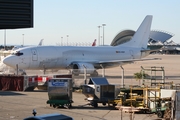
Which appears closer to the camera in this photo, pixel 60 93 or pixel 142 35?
pixel 60 93

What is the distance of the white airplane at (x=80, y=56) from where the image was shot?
4096 cm

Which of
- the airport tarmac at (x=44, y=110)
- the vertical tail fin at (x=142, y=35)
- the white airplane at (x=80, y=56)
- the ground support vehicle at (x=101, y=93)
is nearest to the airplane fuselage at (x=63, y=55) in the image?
the white airplane at (x=80, y=56)

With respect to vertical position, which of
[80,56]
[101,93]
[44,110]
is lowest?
[44,110]

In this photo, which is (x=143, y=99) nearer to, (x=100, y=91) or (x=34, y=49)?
(x=100, y=91)

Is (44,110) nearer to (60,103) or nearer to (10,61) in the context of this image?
(60,103)

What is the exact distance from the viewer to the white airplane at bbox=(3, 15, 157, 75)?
41.0 metres

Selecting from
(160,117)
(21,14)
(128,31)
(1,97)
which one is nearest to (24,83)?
(1,97)

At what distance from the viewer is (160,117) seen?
1922 cm

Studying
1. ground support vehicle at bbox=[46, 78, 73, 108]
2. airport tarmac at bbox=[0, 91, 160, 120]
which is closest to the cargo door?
airport tarmac at bbox=[0, 91, 160, 120]

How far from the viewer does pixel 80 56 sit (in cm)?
4628

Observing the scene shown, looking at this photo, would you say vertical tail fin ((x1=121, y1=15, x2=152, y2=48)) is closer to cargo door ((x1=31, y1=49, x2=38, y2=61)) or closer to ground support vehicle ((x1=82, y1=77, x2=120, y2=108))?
cargo door ((x1=31, y1=49, x2=38, y2=61))

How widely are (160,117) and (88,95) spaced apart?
18.0ft

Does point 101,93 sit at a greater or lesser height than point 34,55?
lesser

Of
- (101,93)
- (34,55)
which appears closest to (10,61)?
(34,55)
